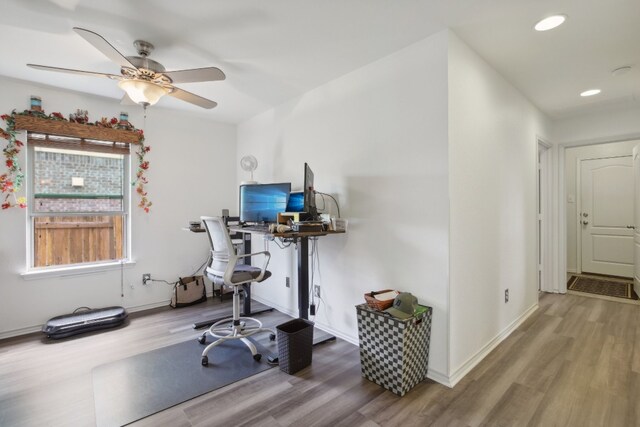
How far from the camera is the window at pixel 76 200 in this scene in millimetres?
3199

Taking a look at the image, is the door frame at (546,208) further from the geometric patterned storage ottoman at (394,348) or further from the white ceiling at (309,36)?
the geometric patterned storage ottoman at (394,348)

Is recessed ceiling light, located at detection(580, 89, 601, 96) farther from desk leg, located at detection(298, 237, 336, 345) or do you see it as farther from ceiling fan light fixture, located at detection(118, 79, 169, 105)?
ceiling fan light fixture, located at detection(118, 79, 169, 105)

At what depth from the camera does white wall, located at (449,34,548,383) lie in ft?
7.29

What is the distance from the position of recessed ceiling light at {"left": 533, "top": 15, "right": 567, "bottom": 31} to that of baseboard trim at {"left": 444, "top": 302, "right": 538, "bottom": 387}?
2.43 m

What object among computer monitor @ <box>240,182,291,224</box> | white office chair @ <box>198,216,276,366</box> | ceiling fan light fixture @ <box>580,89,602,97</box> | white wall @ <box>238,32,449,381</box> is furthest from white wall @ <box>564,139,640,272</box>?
white office chair @ <box>198,216,276,366</box>

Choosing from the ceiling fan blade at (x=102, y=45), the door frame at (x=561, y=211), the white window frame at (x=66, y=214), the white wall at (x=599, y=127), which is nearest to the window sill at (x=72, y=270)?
the white window frame at (x=66, y=214)

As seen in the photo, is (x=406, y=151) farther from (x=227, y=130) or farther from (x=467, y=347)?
(x=227, y=130)

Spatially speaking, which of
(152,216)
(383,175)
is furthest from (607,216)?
(152,216)

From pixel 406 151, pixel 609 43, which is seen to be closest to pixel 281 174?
pixel 406 151

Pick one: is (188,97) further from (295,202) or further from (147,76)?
(295,202)

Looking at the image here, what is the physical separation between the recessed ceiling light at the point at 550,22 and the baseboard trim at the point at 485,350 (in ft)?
7.98

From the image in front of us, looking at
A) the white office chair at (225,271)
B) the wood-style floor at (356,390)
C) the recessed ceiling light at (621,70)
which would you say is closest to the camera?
the wood-style floor at (356,390)

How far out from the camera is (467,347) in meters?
2.34

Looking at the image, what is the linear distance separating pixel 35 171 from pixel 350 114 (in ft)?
10.7
